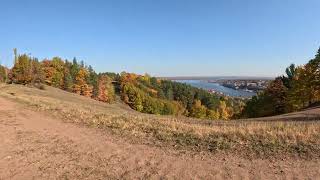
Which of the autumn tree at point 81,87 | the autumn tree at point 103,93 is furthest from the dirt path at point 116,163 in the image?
the autumn tree at point 103,93

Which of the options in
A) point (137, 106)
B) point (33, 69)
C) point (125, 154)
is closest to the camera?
point (125, 154)

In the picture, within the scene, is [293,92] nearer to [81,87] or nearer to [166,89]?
[81,87]

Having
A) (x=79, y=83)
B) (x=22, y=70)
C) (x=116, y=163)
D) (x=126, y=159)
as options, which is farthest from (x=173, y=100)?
(x=116, y=163)

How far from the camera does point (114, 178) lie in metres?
11.0

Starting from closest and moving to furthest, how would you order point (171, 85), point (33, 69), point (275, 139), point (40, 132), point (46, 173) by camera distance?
point (46, 173) → point (275, 139) → point (40, 132) → point (33, 69) → point (171, 85)

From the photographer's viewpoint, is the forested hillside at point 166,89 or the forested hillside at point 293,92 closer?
the forested hillside at point 293,92

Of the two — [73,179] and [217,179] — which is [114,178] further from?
[217,179]

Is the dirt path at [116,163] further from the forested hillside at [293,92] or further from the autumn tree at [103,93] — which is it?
the autumn tree at [103,93]

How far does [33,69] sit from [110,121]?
85089mm

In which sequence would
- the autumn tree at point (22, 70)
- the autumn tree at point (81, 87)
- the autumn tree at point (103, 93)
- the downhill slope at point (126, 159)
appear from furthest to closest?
the autumn tree at point (103, 93) < the autumn tree at point (81, 87) < the autumn tree at point (22, 70) < the downhill slope at point (126, 159)

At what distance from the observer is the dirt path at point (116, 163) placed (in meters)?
11.2

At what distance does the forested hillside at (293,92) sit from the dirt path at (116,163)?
46964 mm

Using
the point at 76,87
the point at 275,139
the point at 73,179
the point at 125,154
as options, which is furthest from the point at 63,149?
the point at 76,87

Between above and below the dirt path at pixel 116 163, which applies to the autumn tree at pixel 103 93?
below
